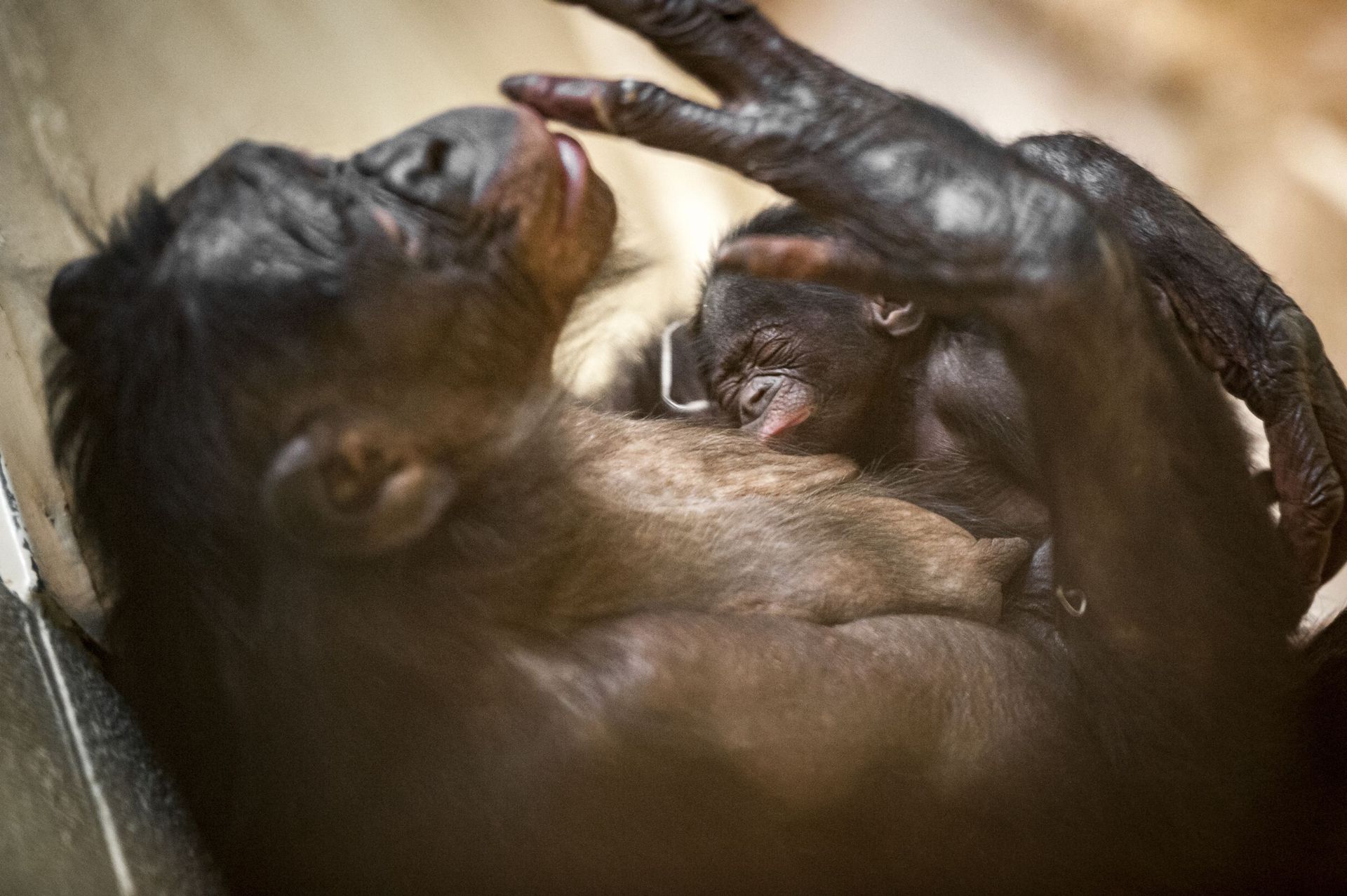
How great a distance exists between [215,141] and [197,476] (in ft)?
1.84

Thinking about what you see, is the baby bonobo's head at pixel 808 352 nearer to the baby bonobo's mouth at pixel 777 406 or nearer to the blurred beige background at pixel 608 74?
the baby bonobo's mouth at pixel 777 406

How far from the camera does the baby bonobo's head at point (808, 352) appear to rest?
1.64 m

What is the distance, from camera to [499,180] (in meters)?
0.99

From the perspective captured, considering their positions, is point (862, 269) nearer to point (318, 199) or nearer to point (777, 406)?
point (318, 199)

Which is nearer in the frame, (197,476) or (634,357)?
(197,476)

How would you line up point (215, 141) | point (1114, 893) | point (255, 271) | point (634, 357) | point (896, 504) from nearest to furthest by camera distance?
point (255, 271) → point (1114, 893) → point (215, 141) → point (896, 504) → point (634, 357)

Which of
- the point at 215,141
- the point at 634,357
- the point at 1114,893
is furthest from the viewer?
the point at 634,357

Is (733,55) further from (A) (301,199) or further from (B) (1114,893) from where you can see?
(B) (1114,893)

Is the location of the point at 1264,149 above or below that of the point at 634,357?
above

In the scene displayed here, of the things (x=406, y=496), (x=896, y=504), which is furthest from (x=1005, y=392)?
(x=406, y=496)

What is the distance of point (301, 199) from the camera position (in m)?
0.97

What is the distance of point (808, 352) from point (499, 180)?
2.53 feet

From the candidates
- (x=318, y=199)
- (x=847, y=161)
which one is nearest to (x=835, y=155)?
(x=847, y=161)

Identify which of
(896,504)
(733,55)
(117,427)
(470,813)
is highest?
(733,55)
